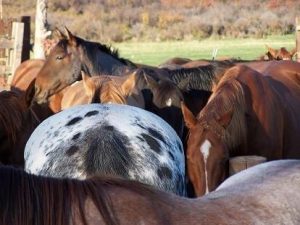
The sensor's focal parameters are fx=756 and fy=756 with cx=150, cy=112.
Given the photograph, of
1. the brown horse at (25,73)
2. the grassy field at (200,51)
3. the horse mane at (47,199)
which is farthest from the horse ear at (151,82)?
the grassy field at (200,51)

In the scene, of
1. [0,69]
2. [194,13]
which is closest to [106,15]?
[194,13]

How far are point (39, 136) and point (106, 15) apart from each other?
5061cm

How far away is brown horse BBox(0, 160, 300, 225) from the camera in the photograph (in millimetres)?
2506

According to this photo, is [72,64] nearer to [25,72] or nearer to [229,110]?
[25,72]

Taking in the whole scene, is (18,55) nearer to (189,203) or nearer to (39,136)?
(39,136)

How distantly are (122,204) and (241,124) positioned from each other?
348cm

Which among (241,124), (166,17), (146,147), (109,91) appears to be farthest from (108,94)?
(166,17)

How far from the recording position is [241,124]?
6023 mm

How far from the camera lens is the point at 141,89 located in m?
Answer: 6.96

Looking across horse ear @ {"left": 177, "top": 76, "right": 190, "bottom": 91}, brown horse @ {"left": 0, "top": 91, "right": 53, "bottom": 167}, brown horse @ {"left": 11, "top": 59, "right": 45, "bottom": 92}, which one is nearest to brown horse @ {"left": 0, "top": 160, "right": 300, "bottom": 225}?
brown horse @ {"left": 0, "top": 91, "right": 53, "bottom": 167}

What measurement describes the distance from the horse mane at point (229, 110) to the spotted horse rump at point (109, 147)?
0.96m

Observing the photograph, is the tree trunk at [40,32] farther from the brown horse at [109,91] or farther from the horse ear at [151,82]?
the brown horse at [109,91]

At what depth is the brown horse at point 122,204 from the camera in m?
2.51

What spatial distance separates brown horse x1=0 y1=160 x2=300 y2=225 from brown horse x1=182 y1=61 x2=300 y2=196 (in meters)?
2.02
